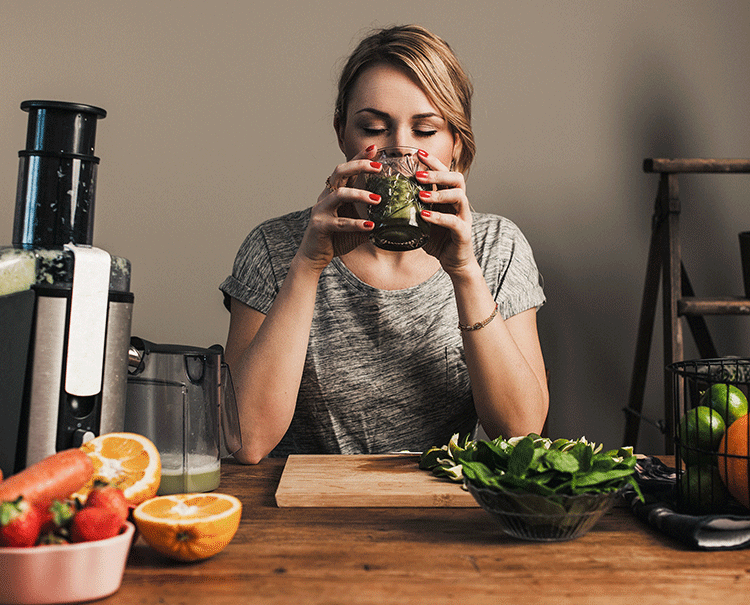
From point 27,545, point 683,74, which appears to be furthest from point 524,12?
point 27,545

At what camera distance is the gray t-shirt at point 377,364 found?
1492 mm

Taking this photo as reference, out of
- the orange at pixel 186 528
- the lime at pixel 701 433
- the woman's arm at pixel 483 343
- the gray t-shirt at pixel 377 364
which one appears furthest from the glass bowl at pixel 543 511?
the gray t-shirt at pixel 377 364

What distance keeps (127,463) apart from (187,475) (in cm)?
16

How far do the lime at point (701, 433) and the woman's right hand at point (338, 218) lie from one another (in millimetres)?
506

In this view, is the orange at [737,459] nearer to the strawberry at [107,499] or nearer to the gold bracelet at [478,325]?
the gold bracelet at [478,325]

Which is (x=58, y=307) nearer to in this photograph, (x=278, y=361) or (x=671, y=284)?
(x=278, y=361)

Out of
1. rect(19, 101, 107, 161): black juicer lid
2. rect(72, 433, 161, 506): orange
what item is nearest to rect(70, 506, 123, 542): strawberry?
rect(72, 433, 161, 506): orange

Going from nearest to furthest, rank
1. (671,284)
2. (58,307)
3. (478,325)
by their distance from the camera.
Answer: (58,307) < (478,325) < (671,284)

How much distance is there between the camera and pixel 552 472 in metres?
0.72

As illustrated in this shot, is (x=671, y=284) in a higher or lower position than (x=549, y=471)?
higher

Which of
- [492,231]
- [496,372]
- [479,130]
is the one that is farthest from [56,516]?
[479,130]

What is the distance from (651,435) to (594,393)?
A: 29cm

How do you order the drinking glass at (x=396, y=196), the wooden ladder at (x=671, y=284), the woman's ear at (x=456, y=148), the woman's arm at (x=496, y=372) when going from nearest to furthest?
1. the drinking glass at (x=396, y=196)
2. the woman's arm at (x=496, y=372)
3. the woman's ear at (x=456, y=148)
4. the wooden ladder at (x=671, y=284)

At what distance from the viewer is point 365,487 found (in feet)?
2.99
